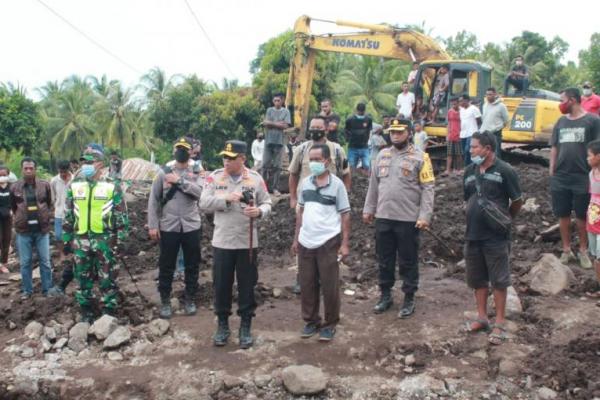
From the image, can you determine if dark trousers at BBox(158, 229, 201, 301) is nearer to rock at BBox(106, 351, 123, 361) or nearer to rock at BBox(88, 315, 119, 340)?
rock at BBox(88, 315, 119, 340)

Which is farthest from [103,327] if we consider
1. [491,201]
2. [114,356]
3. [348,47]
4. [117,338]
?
[348,47]

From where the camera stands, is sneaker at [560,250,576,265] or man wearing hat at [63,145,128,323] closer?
man wearing hat at [63,145,128,323]

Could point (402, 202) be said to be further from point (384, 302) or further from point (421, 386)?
point (421, 386)

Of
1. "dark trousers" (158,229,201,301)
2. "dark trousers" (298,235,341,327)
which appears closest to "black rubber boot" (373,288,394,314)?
"dark trousers" (298,235,341,327)

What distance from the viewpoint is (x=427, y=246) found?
325 inches

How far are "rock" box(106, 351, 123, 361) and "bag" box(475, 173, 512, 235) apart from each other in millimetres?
3436

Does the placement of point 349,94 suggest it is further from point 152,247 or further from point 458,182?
point 152,247

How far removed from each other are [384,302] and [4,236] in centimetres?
636

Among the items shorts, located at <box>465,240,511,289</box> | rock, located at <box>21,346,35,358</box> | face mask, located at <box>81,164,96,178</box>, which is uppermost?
face mask, located at <box>81,164,96,178</box>

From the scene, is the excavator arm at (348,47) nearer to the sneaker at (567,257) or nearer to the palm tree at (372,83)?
the sneaker at (567,257)

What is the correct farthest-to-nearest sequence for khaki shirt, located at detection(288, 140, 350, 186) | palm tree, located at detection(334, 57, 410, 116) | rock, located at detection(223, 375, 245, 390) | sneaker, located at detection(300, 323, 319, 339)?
palm tree, located at detection(334, 57, 410, 116) < khaki shirt, located at detection(288, 140, 350, 186) < sneaker, located at detection(300, 323, 319, 339) < rock, located at detection(223, 375, 245, 390)

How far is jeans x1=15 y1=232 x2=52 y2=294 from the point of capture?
277 inches

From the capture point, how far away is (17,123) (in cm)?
2414

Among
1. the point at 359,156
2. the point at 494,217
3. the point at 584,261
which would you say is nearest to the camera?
the point at 494,217
